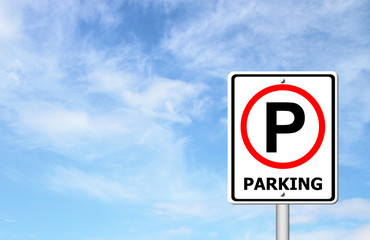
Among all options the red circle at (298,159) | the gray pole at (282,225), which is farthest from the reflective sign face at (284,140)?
the gray pole at (282,225)

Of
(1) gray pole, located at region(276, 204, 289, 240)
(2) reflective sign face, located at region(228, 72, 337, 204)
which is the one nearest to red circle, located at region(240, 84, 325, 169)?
(2) reflective sign face, located at region(228, 72, 337, 204)

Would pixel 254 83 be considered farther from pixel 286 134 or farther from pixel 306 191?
pixel 306 191

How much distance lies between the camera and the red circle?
3.84 m

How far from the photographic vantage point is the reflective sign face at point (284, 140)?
384 cm

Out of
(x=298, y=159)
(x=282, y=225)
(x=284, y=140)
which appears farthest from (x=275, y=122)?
(x=282, y=225)

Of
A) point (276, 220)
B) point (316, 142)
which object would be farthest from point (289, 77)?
point (276, 220)

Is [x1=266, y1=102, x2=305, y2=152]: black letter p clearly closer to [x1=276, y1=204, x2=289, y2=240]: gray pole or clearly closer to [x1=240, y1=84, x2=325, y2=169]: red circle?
[x1=240, y1=84, x2=325, y2=169]: red circle

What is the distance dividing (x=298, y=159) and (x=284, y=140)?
8.8 inches

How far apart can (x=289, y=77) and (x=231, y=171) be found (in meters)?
1.08

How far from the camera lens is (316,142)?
388 cm

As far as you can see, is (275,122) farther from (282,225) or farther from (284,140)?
(282,225)

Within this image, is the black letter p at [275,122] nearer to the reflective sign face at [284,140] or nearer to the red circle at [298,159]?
the reflective sign face at [284,140]

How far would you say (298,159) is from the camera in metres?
3.84

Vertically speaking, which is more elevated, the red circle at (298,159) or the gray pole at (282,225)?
the red circle at (298,159)
